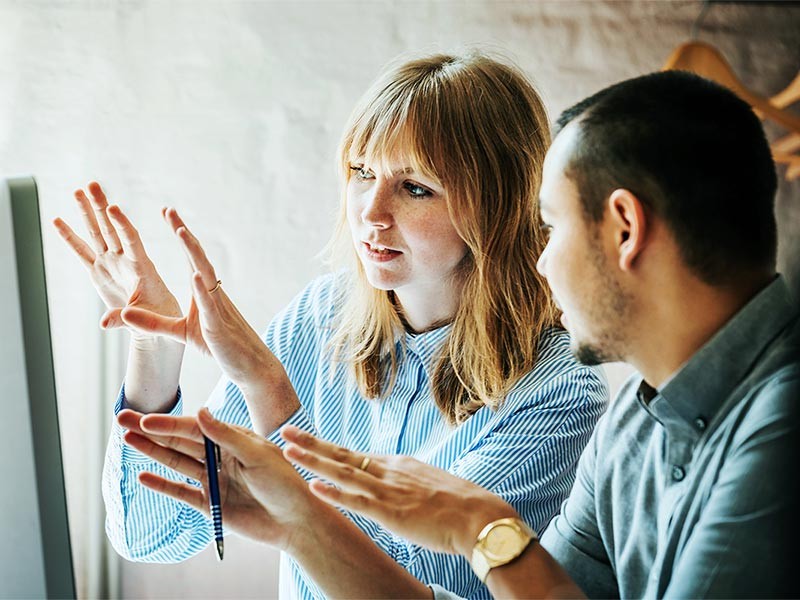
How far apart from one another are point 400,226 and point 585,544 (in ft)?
1.66

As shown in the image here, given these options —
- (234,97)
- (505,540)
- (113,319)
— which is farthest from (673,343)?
(234,97)

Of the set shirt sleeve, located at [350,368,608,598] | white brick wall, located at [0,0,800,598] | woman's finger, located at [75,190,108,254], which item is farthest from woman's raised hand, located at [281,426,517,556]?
white brick wall, located at [0,0,800,598]

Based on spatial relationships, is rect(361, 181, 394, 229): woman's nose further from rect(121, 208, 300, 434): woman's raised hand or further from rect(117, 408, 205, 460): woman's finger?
rect(117, 408, 205, 460): woman's finger

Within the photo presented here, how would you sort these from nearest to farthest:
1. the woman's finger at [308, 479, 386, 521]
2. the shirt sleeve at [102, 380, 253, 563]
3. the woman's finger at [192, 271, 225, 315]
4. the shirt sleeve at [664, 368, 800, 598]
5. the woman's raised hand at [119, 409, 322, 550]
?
1. the shirt sleeve at [664, 368, 800, 598]
2. the woman's finger at [308, 479, 386, 521]
3. the woman's raised hand at [119, 409, 322, 550]
4. the woman's finger at [192, 271, 225, 315]
5. the shirt sleeve at [102, 380, 253, 563]

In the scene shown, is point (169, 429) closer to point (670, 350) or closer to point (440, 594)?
point (440, 594)

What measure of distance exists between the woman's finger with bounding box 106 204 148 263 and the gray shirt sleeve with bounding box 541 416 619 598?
0.66 m

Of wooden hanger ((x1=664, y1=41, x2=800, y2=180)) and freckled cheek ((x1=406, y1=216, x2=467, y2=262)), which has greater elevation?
wooden hanger ((x1=664, y1=41, x2=800, y2=180))

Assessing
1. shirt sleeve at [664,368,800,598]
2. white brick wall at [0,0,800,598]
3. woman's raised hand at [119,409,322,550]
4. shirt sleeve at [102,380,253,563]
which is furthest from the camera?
white brick wall at [0,0,800,598]

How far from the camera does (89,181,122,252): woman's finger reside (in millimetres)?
1299

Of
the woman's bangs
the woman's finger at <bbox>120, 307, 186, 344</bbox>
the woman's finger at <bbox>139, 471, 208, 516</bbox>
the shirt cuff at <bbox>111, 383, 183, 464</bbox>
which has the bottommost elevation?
the shirt cuff at <bbox>111, 383, 183, 464</bbox>

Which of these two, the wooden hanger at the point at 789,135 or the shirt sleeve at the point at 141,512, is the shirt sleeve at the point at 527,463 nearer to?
the shirt sleeve at the point at 141,512

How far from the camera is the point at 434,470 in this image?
1.01 meters

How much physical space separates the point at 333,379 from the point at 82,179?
1.03m

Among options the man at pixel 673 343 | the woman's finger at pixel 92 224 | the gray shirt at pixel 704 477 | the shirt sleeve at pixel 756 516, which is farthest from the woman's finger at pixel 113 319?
the shirt sleeve at pixel 756 516
